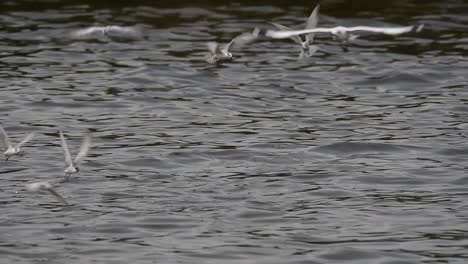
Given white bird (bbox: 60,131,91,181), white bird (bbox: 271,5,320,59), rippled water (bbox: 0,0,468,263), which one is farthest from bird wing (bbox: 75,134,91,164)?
white bird (bbox: 271,5,320,59)

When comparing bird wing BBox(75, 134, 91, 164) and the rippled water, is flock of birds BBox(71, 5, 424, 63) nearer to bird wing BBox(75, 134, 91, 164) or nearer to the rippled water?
the rippled water

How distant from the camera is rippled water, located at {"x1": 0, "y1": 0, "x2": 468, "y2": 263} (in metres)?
10.3

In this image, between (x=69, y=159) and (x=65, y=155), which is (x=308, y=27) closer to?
(x=65, y=155)

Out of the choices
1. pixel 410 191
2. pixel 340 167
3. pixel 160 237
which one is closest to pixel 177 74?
pixel 340 167

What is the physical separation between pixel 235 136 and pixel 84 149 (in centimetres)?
281

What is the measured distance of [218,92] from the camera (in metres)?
16.0

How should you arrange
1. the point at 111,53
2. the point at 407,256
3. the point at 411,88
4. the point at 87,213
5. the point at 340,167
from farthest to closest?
the point at 111,53
the point at 411,88
the point at 340,167
the point at 87,213
the point at 407,256

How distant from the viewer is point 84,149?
37.7 ft

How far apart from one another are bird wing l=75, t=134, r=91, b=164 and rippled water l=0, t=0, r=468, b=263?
157 mm

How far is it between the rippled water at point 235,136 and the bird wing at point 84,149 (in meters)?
0.16

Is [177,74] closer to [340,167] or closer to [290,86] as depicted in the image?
[290,86]

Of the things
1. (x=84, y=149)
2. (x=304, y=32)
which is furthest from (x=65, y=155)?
(x=304, y=32)

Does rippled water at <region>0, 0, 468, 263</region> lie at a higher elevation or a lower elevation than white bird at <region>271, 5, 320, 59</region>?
lower

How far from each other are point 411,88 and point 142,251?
7101mm
